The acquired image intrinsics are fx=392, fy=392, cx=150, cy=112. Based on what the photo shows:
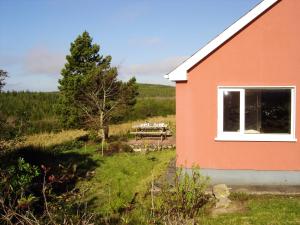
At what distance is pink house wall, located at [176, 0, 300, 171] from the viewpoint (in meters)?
12.3

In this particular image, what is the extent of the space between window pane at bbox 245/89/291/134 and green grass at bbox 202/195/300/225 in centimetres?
271

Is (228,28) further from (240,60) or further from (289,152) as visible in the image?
(289,152)

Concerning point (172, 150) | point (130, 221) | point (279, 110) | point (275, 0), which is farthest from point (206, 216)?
point (172, 150)

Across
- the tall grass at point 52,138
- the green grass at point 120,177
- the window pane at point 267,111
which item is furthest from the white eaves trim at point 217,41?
the tall grass at point 52,138

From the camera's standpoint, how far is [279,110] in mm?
12883

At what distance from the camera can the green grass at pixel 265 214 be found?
920cm

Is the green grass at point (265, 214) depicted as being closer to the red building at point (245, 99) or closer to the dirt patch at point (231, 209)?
the dirt patch at point (231, 209)

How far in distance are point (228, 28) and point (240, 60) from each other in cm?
109

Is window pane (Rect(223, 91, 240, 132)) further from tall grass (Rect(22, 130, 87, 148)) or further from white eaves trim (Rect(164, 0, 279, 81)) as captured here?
tall grass (Rect(22, 130, 87, 148))

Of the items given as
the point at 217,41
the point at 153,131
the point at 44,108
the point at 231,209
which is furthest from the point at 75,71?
the point at 231,209

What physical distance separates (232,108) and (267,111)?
4.43 ft

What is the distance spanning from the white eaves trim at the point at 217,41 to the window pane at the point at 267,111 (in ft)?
6.12

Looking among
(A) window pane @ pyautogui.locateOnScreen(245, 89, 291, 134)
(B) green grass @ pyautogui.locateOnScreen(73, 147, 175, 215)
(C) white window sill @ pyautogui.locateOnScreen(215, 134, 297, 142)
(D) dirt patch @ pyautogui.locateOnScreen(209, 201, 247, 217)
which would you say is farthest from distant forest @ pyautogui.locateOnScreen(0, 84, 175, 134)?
(D) dirt patch @ pyautogui.locateOnScreen(209, 201, 247, 217)

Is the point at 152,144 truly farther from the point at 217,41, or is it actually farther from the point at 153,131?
the point at 217,41
